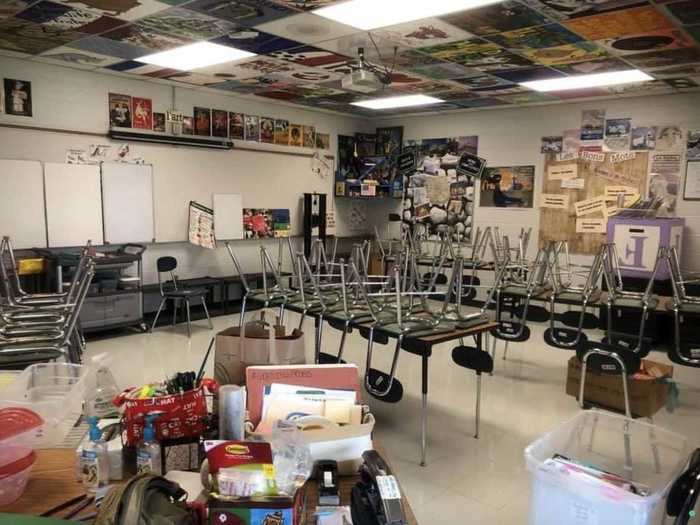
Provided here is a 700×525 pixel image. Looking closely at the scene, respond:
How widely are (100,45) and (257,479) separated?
15.6 feet

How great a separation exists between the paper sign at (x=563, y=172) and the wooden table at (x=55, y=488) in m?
6.52

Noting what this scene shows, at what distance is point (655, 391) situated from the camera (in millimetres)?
3484

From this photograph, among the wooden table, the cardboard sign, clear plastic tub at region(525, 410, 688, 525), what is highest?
the cardboard sign

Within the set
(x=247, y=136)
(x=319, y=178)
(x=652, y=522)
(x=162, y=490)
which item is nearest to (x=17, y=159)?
(x=247, y=136)

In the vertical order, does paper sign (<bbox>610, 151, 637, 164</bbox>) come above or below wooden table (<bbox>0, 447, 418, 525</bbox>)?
above

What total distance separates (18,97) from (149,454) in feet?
17.1

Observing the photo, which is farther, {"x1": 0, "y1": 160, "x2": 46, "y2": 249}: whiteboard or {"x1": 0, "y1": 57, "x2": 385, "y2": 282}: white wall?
{"x1": 0, "y1": 57, "x2": 385, "y2": 282}: white wall

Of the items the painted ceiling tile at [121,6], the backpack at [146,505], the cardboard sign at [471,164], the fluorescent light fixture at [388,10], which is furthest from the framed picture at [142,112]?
the backpack at [146,505]

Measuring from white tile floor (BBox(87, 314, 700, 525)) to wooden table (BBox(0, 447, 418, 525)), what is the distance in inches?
33.2

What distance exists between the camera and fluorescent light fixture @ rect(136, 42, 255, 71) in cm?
471

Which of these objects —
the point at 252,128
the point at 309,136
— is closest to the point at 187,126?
the point at 252,128

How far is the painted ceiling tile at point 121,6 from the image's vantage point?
3.59 meters

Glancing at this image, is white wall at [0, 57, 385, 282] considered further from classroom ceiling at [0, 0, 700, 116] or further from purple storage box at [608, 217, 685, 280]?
purple storage box at [608, 217, 685, 280]

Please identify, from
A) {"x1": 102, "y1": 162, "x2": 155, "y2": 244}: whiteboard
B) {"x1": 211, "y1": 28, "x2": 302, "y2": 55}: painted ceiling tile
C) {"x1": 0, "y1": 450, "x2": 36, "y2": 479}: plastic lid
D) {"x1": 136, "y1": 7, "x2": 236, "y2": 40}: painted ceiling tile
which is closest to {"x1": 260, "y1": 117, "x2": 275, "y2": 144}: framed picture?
{"x1": 102, "y1": 162, "x2": 155, "y2": 244}: whiteboard
